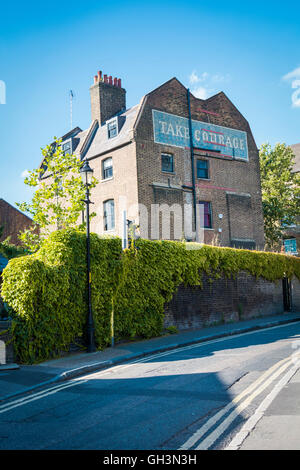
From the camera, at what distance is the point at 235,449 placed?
14.4ft

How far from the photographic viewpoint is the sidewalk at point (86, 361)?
360 inches

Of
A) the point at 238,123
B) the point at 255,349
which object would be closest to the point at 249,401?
the point at 255,349

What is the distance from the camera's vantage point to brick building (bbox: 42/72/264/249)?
25000 mm

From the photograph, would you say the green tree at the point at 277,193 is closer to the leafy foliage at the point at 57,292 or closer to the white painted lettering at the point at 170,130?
the white painted lettering at the point at 170,130

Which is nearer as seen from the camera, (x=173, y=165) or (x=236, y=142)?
(x=173, y=165)

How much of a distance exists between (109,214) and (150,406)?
2094cm

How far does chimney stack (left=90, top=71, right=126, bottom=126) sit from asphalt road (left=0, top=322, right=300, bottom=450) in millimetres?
22704

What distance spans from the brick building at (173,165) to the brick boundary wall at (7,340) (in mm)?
13001

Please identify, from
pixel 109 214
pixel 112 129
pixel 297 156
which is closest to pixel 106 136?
pixel 112 129

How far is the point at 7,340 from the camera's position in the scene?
37.9ft

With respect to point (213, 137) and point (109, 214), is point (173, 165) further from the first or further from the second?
point (109, 214)

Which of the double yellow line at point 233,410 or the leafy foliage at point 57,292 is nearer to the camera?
the double yellow line at point 233,410

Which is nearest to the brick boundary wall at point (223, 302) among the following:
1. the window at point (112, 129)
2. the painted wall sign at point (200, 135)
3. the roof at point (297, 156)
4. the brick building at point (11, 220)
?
the painted wall sign at point (200, 135)

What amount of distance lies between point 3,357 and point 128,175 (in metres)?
15.5
